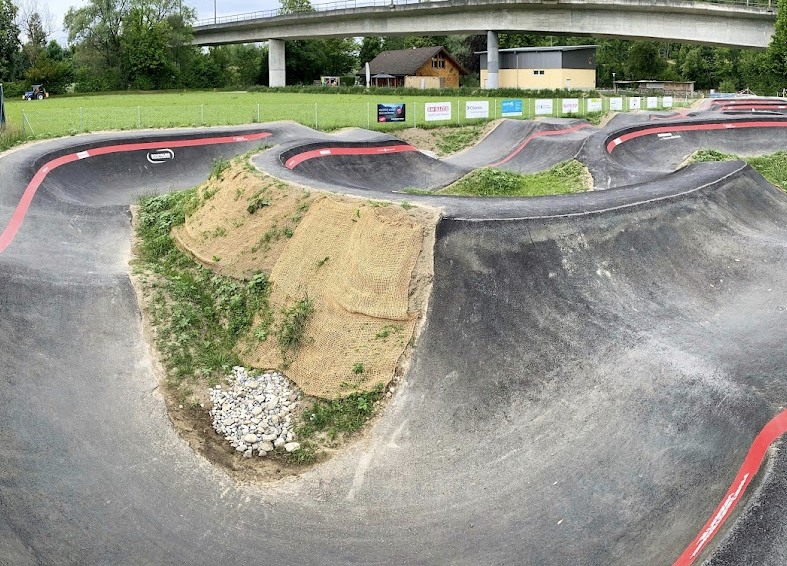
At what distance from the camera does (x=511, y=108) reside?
52969mm

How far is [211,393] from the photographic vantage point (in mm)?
13312

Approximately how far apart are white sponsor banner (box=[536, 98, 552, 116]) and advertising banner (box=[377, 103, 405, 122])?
46.6ft

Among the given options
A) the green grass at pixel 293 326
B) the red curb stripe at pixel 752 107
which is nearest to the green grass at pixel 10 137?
the green grass at pixel 293 326

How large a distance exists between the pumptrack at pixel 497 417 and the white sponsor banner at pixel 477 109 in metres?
31.3

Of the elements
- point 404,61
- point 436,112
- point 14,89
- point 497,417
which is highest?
point 404,61

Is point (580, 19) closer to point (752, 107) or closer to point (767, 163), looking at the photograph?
point (752, 107)

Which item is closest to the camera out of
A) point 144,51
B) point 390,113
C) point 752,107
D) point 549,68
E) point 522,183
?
point 522,183

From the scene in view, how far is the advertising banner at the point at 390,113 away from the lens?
44.9 m

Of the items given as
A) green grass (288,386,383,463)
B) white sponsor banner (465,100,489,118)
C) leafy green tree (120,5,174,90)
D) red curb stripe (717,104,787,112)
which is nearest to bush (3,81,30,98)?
leafy green tree (120,5,174,90)

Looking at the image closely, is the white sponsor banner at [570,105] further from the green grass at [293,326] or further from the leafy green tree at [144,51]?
the leafy green tree at [144,51]

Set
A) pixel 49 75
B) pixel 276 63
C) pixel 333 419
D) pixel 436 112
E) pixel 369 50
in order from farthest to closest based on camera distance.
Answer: pixel 369 50, pixel 276 63, pixel 49 75, pixel 436 112, pixel 333 419

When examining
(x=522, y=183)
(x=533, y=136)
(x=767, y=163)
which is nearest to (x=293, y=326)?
(x=522, y=183)

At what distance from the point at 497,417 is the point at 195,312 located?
24.4ft

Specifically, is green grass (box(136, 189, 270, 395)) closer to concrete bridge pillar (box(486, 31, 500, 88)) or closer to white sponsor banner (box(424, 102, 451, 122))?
white sponsor banner (box(424, 102, 451, 122))
